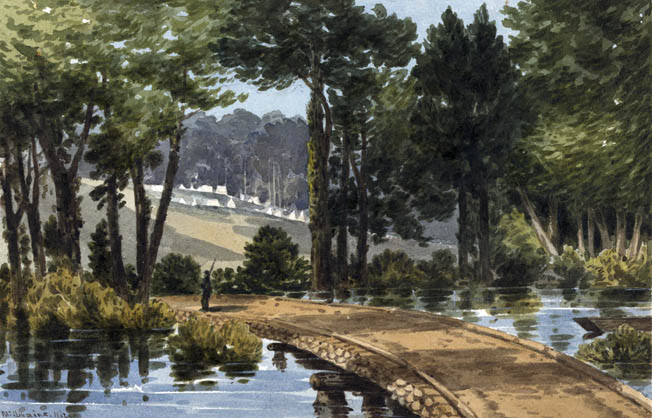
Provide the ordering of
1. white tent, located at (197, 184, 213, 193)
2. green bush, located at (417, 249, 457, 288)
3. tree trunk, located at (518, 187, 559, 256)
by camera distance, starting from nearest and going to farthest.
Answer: white tent, located at (197, 184, 213, 193)
green bush, located at (417, 249, 457, 288)
tree trunk, located at (518, 187, 559, 256)

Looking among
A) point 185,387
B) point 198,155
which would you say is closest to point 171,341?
point 185,387

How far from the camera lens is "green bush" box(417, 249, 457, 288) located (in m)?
12.5

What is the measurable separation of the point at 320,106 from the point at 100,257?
362 cm

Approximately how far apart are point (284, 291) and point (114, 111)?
4.19 metres

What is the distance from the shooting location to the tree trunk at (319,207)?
1120 cm

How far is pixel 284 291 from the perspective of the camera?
13.6 metres

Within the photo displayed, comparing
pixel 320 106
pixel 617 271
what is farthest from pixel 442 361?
pixel 617 271

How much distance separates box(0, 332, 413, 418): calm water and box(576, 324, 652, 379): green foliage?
2.48m

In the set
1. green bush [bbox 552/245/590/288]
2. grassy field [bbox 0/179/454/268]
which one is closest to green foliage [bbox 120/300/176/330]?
grassy field [bbox 0/179/454/268]

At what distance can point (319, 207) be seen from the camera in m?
12.1

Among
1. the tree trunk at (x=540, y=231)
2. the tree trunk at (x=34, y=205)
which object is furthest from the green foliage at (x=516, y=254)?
the tree trunk at (x=34, y=205)

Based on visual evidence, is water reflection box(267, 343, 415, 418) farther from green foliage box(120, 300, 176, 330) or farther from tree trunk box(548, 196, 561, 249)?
tree trunk box(548, 196, 561, 249)

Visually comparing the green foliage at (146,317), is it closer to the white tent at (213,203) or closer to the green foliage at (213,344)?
the green foliage at (213,344)

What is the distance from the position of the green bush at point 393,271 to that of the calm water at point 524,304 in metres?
0.87
